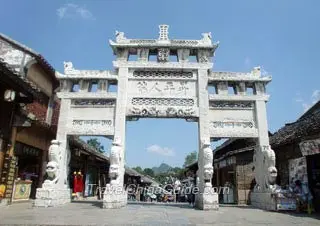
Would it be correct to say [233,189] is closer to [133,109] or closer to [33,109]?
[133,109]

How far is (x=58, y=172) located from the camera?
12.6m

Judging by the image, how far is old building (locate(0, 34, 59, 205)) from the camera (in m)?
10.8

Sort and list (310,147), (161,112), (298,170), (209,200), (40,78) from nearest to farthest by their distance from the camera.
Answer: (209,200)
(310,147)
(298,170)
(161,112)
(40,78)

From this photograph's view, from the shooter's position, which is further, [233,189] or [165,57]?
[233,189]

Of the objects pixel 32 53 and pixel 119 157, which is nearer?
pixel 119 157

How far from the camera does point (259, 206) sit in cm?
1301

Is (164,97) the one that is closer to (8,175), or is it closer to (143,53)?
(143,53)

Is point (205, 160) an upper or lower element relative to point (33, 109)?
lower

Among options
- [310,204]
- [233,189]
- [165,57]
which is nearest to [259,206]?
[310,204]

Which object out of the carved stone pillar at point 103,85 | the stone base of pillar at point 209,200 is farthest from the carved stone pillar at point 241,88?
the carved stone pillar at point 103,85

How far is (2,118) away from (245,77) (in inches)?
434

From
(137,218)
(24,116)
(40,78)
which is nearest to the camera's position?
(137,218)

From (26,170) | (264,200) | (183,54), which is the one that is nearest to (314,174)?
(264,200)

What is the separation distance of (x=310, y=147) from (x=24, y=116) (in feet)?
38.9
